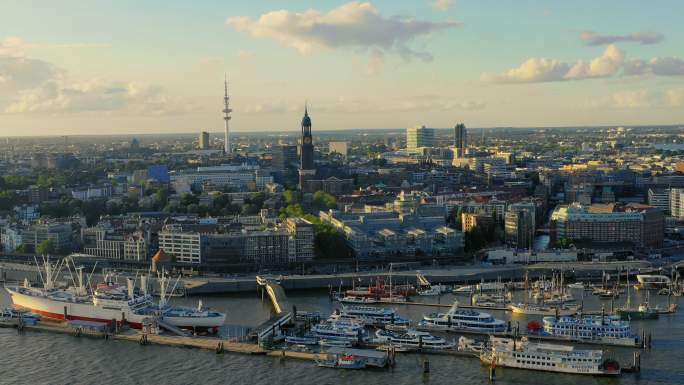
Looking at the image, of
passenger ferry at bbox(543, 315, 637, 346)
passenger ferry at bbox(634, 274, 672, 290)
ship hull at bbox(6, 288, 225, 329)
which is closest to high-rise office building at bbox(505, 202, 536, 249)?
passenger ferry at bbox(634, 274, 672, 290)

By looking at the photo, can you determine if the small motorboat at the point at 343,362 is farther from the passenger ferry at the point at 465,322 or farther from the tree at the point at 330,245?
the tree at the point at 330,245

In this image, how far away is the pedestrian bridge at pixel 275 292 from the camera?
81.6ft

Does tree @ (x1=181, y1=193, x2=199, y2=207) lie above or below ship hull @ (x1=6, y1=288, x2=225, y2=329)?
above

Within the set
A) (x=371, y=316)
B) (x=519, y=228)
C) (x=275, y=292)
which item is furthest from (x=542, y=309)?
(x=519, y=228)

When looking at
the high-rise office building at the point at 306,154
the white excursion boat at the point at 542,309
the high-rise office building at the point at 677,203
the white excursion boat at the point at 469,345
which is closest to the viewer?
the white excursion boat at the point at 469,345

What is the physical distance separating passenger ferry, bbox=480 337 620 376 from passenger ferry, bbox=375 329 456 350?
125 centimetres

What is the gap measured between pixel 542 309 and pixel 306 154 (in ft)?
119

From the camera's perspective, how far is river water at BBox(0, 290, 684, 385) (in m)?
18.7

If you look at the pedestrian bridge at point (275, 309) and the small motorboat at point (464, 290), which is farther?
the small motorboat at point (464, 290)

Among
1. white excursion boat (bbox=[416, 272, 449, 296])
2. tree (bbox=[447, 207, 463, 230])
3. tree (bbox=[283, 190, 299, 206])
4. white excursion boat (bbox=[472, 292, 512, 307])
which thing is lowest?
white excursion boat (bbox=[416, 272, 449, 296])

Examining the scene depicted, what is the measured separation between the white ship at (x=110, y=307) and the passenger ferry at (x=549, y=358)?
7522mm

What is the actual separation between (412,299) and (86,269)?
12438 mm

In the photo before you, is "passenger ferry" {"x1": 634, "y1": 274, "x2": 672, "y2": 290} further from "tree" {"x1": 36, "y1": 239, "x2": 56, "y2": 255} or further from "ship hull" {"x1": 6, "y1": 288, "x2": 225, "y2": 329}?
"tree" {"x1": 36, "y1": 239, "x2": 56, "y2": 255}

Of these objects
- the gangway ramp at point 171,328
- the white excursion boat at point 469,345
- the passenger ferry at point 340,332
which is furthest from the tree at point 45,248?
the white excursion boat at point 469,345
